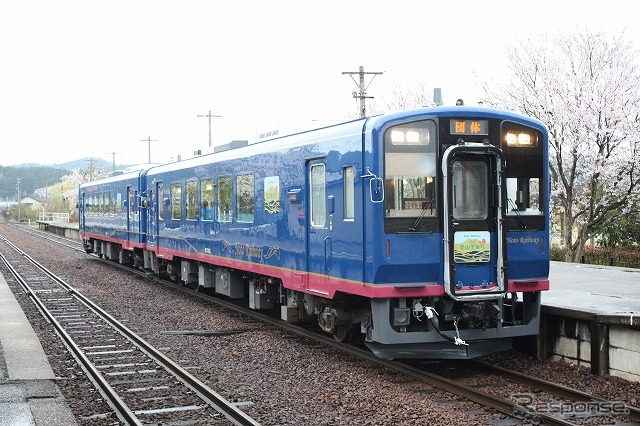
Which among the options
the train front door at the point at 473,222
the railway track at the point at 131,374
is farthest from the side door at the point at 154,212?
the train front door at the point at 473,222

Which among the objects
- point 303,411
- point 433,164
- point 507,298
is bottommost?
point 303,411

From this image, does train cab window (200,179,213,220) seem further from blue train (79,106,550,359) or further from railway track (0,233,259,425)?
blue train (79,106,550,359)

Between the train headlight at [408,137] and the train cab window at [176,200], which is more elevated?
the train headlight at [408,137]

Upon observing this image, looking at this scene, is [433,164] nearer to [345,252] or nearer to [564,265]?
[345,252]

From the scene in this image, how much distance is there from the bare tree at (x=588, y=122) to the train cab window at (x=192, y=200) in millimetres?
12909

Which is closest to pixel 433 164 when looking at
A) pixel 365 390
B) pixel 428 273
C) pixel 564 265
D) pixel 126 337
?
pixel 428 273

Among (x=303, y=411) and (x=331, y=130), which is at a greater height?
(x=331, y=130)

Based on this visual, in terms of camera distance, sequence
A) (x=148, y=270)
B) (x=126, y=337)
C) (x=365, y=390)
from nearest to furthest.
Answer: (x=365, y=390) < (x=126, y=337) < (x=148, y=270)

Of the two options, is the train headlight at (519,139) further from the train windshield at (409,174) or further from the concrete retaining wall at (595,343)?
the concrete retaining wall at (595,343)

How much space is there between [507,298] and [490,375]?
39.6 inches

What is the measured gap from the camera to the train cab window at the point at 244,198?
1326 centimetres

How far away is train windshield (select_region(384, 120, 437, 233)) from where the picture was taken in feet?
29.6

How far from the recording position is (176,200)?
1831 centimetres

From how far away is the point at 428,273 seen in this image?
9.07 meters
